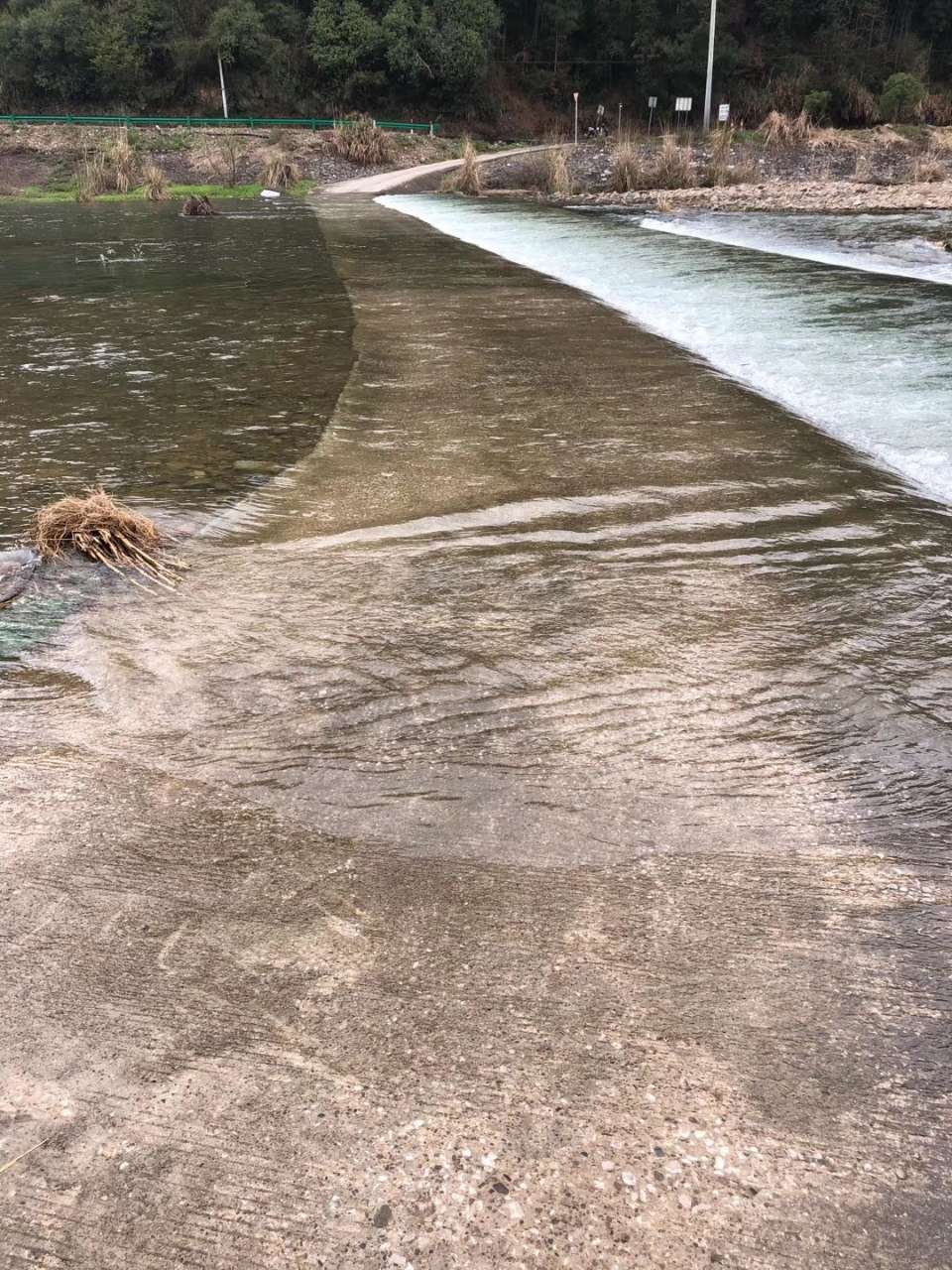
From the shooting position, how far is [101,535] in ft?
12.7

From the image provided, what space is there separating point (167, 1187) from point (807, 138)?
3862 cm

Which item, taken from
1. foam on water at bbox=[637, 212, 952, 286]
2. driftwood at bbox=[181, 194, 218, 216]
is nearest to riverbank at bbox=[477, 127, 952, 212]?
foam on water at bbox=[637, 212, 952, 286]

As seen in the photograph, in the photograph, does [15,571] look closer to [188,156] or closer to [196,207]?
[196,207]

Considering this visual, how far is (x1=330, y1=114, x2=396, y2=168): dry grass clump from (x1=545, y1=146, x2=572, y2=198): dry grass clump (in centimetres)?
Result: 1064

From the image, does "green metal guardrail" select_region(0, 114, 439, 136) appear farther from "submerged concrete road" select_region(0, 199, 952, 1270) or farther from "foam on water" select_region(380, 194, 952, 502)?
"submerged concrete road" select_region(0, 199, 952, 1270)

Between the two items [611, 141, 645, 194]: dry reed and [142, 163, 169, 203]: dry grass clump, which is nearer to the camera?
[611, 141, 645, 194]: dry reed

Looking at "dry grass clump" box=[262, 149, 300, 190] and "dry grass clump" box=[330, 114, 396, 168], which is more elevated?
"dry grass clump" box=[330, 114, 396, 168]

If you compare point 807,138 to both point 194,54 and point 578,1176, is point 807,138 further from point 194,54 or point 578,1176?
point 578,1176

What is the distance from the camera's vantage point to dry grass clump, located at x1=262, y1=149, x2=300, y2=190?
32.2 metres

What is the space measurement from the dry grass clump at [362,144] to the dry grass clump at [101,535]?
3752 centimetres

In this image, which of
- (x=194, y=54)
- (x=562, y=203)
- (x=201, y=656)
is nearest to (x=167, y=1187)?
(x=201, y=656)

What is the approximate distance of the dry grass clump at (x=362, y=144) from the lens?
36.6 m

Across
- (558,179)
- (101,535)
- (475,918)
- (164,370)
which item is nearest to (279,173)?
(558,179)

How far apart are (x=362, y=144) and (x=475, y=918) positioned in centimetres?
4050
